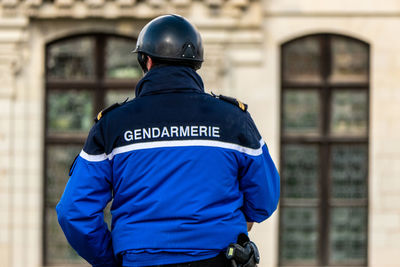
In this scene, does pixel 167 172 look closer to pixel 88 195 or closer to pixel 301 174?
pixel 88 195

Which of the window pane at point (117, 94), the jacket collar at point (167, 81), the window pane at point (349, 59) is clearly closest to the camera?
the jacket collar at point (167, 81)

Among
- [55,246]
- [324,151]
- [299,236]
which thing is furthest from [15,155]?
[324,151]

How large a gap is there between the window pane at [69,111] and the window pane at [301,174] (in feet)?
7.27

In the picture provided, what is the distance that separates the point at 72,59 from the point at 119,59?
50cm

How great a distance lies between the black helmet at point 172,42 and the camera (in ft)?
11.3

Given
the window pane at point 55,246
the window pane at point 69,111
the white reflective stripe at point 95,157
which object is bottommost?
the window pane at point 55,246

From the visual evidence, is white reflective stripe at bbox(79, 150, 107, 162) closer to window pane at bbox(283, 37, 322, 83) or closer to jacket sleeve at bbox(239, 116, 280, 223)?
jacket sleeve at bbox(239, 116, 280, 223)

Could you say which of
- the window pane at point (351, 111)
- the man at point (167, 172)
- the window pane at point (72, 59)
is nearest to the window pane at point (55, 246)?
the window pane at point (72, 59)

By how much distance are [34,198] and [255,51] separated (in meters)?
2.81

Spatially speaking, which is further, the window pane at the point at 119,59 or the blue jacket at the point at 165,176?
the window pane at the point at 119,59

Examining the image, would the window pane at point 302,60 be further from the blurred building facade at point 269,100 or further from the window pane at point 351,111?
the window pane at point 351,111

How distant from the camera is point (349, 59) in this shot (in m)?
9.20

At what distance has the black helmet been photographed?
135 inches

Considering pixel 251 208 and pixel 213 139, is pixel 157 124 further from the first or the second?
pixel 251 208
